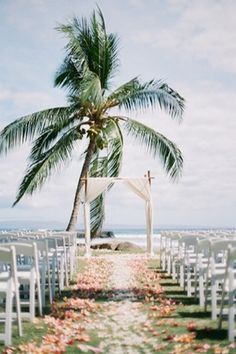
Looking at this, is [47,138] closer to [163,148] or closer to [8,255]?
[163,148]

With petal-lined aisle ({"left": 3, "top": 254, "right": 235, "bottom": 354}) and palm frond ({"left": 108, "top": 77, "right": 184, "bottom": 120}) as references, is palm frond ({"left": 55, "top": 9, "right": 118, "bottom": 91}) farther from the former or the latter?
petal-lined aisle ({"left": 3, "top": 254, "right": 235, "bottom": 354})

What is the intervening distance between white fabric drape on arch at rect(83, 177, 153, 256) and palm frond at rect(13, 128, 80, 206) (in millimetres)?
1387

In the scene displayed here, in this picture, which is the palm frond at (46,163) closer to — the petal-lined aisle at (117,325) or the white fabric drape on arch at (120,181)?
the white fabric drape on arch at (120,181)

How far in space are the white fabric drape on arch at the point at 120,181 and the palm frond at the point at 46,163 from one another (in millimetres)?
1387

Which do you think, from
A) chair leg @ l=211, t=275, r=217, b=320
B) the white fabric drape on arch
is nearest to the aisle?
chair leg @ l=211, t=275, r=217, b=320

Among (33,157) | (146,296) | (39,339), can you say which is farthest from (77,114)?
(39,339)

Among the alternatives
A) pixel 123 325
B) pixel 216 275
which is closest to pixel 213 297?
pixel 216 275

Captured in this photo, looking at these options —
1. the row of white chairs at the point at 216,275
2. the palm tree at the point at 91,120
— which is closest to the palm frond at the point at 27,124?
the palm tree at the point at 91,120

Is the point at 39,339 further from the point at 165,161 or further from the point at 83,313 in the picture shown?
the point at 165,161

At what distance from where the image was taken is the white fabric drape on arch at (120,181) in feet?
55.5

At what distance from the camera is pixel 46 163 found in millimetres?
17391

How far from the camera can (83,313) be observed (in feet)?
21.3

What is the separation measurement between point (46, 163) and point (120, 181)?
2525 millimetres

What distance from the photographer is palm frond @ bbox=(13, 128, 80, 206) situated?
1727cm
